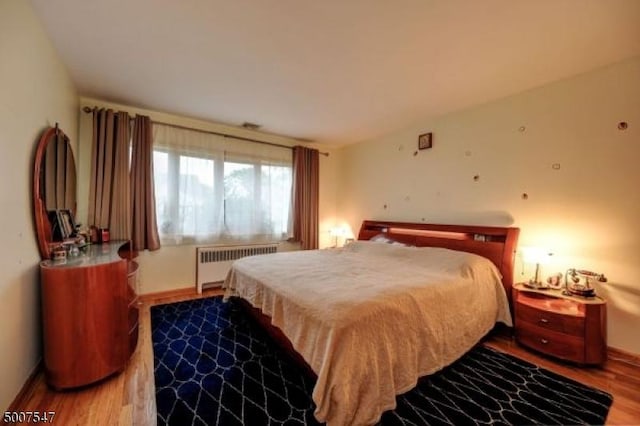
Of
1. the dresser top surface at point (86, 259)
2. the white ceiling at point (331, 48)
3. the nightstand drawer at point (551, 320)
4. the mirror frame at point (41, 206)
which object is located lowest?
the nightstand drawer at point (551, 320)

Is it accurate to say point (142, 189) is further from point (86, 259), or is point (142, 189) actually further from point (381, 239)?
point (381, 239)

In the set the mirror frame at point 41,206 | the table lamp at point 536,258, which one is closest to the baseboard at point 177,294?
the mirror frame at point 41,206

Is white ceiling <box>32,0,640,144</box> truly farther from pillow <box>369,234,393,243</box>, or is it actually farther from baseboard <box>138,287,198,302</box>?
baseboard <box>138,287,198,302</box>

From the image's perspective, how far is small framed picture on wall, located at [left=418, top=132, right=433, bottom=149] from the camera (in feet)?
12.3

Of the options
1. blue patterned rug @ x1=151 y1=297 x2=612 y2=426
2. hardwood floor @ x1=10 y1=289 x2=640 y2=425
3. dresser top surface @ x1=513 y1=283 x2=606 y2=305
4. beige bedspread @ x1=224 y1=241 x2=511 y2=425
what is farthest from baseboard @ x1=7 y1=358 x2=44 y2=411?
dresser top surface @ x1=513 y1=283 x2=606 y2=305

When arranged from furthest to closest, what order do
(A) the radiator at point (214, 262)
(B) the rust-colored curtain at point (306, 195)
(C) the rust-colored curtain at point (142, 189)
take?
(B) the rust-colored curtain at point (306, 195)
(A) the radiator at point (214, 262)
(C) the rust-colored curtain at point (142, 189)

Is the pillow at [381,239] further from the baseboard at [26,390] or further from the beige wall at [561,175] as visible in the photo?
the baseboard at [26,390]

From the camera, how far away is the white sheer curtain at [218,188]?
372 centimetres

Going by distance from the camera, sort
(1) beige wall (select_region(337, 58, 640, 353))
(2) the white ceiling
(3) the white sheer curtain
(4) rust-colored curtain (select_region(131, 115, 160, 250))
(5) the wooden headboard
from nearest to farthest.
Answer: (2) the white ceiling
(1) beige wall (select_region(337, 58, 640, 353))
(5) the wooden headboard
(4) rust-colored curtain (select_region(131, 115, 160, 250))
(3) the white sheer curtain

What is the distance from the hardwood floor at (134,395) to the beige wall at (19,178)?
21cm

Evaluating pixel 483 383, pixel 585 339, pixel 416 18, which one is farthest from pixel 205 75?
pixel 585 339

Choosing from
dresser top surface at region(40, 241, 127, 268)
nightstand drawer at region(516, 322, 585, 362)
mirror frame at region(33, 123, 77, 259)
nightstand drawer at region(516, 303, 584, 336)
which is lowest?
nightstand drawer at region(516, 322, 585, 362)

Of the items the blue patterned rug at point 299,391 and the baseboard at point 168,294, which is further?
the baseboard at point 168,294

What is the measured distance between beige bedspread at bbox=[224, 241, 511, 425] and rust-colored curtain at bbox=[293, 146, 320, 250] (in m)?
1.78
